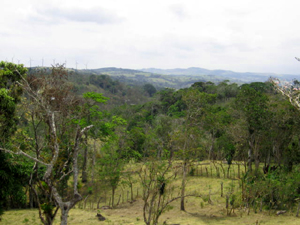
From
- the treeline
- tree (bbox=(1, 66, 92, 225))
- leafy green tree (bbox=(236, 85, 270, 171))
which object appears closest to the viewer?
tree (bbox=(1, 66, 92, 225))

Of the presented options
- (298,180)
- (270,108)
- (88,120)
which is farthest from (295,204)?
(88,120)

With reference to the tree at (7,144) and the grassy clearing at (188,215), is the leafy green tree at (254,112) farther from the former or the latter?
the tree at (7,144)

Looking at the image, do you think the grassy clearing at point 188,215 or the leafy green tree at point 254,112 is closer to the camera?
the grassy clearing at point 188,215

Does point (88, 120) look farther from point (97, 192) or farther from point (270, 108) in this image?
point (270, 108)

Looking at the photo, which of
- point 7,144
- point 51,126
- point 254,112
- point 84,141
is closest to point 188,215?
point 84,141

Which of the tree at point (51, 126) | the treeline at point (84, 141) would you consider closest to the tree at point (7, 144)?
the treeline at point (84, 141)

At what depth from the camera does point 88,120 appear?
20.6 meters

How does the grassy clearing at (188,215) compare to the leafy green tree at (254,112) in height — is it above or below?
below

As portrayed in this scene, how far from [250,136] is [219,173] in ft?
17.7

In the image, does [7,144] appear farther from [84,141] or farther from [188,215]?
[188,215]

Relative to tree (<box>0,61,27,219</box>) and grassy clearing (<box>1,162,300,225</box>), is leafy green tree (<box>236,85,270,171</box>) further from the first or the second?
tree (<box>0,61,27,219</box>)

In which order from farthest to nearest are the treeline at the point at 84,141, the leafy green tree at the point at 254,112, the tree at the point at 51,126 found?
1. the leafy green tree at the point at 254,112
2. the treeline at the point at 84,141
3. the tree at the point at 51,126

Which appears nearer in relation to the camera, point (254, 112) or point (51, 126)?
point (51, 126)

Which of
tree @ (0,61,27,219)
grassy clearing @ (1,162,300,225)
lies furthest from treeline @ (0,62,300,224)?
grassy clearing @ (1,162,300,225)
